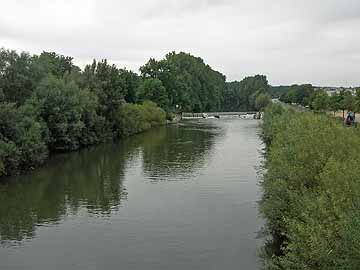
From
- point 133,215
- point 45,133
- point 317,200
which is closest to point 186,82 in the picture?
point 45,133

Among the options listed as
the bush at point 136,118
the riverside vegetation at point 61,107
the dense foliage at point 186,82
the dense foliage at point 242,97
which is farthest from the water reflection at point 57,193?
the dense foliage at point 242,97

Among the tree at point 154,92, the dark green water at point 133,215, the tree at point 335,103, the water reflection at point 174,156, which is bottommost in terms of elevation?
the dark green water at point 133,215

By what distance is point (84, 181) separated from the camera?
36.4m

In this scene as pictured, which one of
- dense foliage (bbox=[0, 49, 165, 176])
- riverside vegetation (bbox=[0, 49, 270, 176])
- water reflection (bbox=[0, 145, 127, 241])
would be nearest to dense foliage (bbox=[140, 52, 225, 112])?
riverside vegetation (bbox=[0, 49, 270, 176])

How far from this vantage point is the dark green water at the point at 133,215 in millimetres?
19672

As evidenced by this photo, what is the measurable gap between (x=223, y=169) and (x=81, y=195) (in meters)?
13.0

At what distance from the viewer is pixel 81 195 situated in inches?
1232

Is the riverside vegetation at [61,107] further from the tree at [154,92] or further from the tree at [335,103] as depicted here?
the tree at [335,103]

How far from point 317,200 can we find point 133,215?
13.4 m

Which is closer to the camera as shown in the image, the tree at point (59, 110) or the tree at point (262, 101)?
the tree at point (59, 110)

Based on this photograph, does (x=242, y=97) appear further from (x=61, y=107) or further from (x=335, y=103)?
(x=61, y=107)

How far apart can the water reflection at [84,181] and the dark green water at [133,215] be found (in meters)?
0.07

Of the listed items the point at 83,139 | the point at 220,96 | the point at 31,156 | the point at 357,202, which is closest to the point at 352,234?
the point at 357,202

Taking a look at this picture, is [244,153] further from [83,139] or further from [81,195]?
[81,195]
